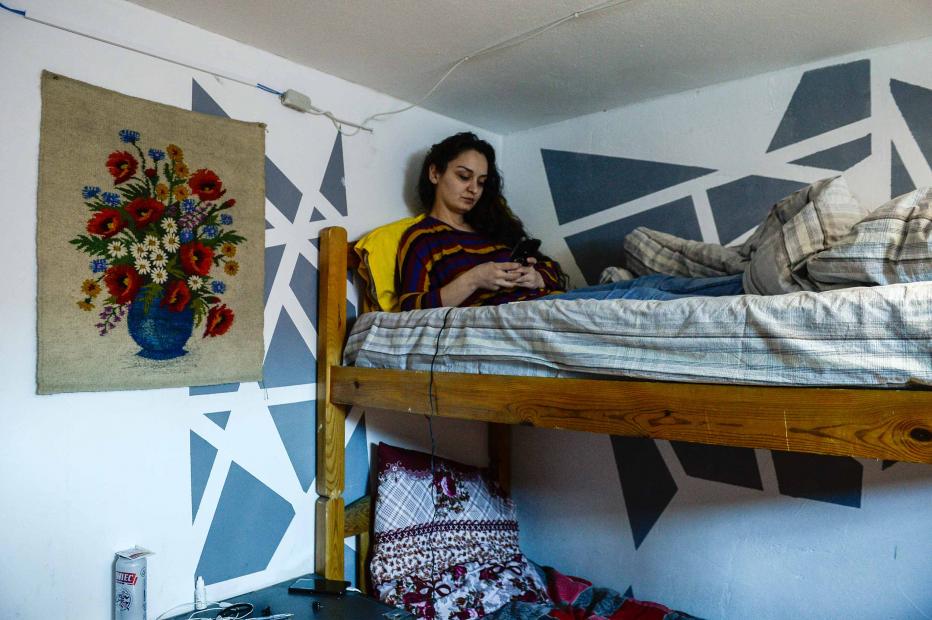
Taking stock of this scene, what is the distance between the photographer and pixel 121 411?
1.44m

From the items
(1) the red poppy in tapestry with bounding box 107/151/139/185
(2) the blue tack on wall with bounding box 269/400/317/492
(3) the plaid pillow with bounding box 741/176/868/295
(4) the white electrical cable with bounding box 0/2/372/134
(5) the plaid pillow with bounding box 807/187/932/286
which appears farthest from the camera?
(2) the blue tack on wall with bounding box 269/400/317/492

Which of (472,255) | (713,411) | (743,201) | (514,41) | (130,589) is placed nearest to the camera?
(713,411)

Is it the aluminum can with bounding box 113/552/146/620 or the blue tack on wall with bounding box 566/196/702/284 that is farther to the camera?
the blue tack on wall with bounding box 566/196/702/284

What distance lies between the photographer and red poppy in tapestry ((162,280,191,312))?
1.51 meters

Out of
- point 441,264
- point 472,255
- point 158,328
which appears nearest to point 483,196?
point 472,255

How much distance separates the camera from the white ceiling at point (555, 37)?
1497mm

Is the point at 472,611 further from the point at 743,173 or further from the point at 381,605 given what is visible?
the point at 743,173

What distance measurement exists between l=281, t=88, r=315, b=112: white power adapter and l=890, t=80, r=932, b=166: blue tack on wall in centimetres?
159

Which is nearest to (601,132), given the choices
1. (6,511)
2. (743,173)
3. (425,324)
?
(743,173)

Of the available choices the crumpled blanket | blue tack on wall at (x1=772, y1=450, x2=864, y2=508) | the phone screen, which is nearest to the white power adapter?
the phone screen

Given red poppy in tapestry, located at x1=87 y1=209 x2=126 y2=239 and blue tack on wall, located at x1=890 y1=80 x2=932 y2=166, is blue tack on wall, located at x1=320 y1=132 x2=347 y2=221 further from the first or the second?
blue tack on wall, located at x1=890 y1=80 x2=932 y2=166

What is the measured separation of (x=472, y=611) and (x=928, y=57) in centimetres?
191

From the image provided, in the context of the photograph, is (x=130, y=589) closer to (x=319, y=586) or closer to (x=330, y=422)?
(x=319, y=586)

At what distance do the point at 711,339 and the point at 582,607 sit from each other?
1239mm
